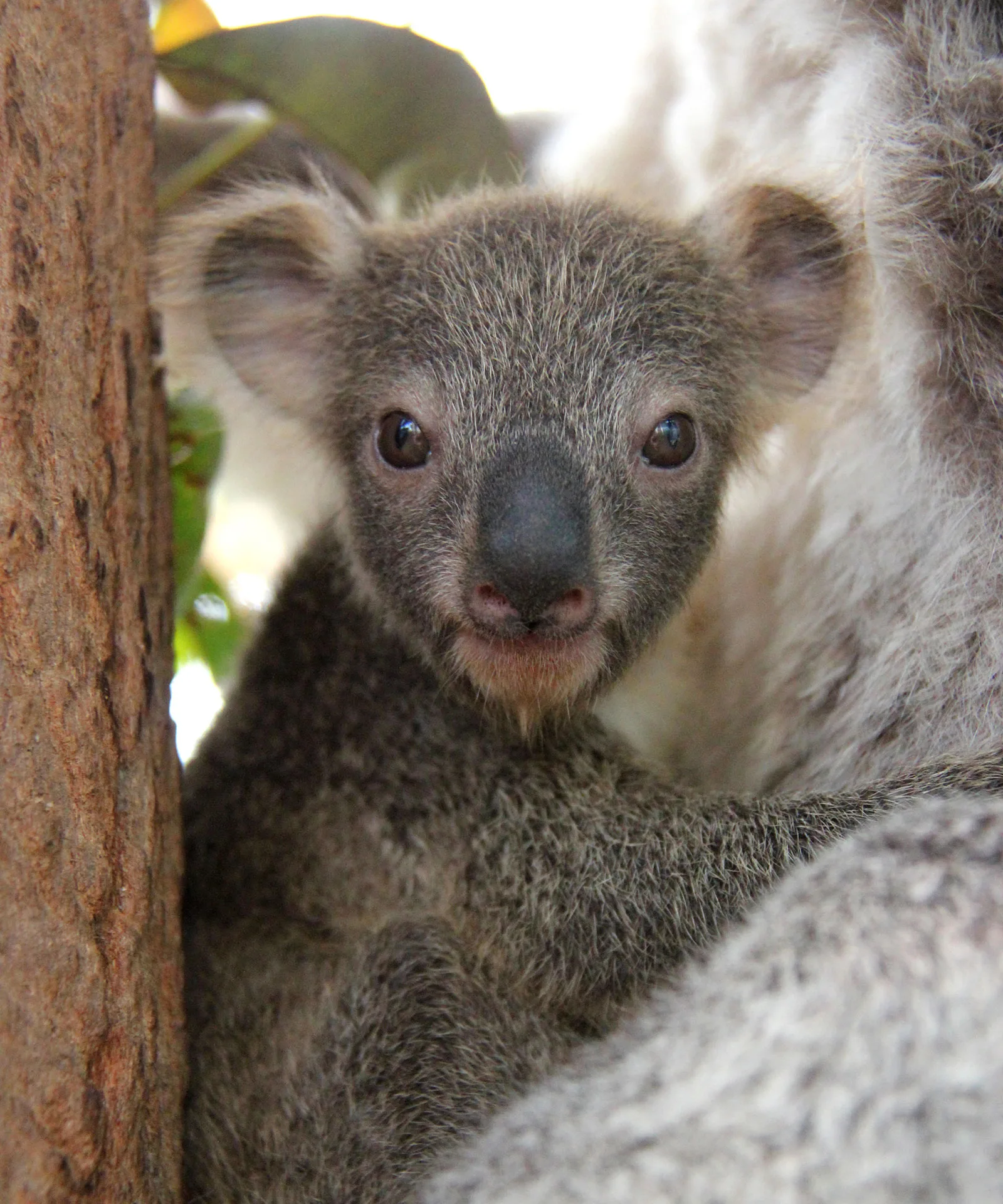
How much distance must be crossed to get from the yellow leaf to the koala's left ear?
102 centimetres

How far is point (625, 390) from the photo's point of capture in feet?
6.45

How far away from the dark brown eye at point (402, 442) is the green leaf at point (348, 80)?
647 mm

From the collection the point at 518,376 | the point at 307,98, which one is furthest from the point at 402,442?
the point at 307,98

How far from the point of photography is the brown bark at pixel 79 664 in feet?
4.46

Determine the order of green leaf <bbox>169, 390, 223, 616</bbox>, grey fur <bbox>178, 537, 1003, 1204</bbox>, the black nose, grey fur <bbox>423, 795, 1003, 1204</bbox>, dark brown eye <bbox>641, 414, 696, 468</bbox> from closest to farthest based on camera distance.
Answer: grey fur <bbox>423, 795, 1003, 1204</bbox> < the black nose < grey fur <bbox>178, 537, 1003, 1204</bbox> < dark brown eye <bbox>641, 414, 696, 468</bbox> < green leaf <bbox>169, 390, 223, 616</bbox>

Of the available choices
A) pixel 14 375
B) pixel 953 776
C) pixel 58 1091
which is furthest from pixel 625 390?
pixel 58 1091

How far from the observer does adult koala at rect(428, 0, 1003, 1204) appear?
4.36 ft

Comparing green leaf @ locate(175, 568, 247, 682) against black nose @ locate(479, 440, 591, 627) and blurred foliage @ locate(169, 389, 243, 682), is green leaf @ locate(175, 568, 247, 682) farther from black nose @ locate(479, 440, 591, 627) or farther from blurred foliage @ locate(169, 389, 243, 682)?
black nose @ locate(479, 440, 591, 627)

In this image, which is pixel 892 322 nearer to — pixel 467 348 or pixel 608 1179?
pixel 467 348

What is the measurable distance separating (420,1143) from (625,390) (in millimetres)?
1128

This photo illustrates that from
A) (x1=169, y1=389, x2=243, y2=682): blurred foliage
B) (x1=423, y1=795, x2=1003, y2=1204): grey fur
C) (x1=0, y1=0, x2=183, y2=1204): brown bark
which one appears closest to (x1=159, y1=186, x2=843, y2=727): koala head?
(x1=169, y1=389, x2=243, y2=682): blurred foliage

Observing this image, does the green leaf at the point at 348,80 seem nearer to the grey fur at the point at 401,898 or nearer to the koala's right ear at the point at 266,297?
the koala's right ear at the point at 266,297

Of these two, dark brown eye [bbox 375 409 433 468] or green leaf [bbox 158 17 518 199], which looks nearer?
dark brown eye [bbox 375 409 433 468]

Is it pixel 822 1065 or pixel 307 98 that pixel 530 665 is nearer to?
pixel 822 1065
